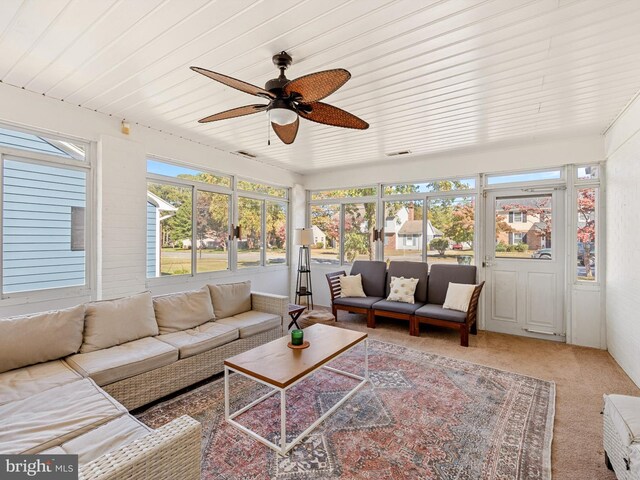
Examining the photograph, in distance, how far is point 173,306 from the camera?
3084 millimetres

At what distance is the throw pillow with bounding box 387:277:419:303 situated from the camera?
465 cm

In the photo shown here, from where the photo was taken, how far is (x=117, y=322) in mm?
2590

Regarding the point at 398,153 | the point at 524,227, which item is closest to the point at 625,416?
the point at 524,227

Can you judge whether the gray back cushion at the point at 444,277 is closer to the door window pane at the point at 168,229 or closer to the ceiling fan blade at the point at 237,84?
the door window pane at the point at 168,229

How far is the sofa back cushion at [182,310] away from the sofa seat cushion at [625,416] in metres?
3.25

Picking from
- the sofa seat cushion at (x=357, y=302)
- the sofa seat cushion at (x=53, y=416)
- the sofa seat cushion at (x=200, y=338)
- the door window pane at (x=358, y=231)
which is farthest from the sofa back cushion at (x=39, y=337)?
the door window pane at (x=358, y=231)

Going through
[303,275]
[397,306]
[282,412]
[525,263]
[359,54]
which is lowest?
[282,412]

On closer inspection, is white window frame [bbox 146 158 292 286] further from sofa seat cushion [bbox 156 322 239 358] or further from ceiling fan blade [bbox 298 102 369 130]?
ceiling fan blade [bbox 298 102 369 130]

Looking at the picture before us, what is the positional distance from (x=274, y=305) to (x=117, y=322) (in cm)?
162

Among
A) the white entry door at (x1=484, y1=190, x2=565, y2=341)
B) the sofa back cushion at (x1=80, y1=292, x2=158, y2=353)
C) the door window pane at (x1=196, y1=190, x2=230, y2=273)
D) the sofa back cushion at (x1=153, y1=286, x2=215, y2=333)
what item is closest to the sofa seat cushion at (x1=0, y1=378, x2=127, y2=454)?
the sofa back cushion at (x1=80, y1=292, x2=158, y2=353)

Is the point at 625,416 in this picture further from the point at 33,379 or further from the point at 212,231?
the point at 212,231

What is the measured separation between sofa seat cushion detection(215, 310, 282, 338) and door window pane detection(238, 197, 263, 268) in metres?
1.63

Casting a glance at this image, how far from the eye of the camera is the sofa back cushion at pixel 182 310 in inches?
117

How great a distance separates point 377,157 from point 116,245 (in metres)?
3.90
